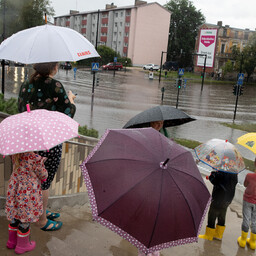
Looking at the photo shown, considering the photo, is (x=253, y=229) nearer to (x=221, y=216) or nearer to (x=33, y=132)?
(x=221, y=216)

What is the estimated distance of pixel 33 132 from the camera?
2.69m

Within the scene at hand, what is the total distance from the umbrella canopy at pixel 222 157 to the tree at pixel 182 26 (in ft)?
232

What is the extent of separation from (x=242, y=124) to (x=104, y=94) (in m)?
13.1

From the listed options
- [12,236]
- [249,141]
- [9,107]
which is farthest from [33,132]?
[249,141]

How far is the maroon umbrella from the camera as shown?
7.73 feet

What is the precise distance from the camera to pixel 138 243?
7.80 feet

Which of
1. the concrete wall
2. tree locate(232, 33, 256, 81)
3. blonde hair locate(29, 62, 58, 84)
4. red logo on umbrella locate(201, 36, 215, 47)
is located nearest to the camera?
blonde hair locate(29, 62, 58, 84)

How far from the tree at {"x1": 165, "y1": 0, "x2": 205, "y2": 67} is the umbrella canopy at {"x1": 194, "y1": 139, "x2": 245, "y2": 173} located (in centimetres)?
7075

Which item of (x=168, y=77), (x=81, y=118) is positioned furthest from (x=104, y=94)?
(x=168, y=77)

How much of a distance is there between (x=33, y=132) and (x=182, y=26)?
79.2 m

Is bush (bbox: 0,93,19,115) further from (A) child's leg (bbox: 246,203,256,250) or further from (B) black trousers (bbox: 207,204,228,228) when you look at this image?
(A) child's leg (bbox: 246,203,256,250)

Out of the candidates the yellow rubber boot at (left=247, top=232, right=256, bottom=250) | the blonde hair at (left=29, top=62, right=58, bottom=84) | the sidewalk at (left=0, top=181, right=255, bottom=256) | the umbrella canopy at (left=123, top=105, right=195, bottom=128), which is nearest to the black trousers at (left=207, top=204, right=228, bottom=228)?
the sidewalk at (left=0, top=181, right=255, bottom=256)

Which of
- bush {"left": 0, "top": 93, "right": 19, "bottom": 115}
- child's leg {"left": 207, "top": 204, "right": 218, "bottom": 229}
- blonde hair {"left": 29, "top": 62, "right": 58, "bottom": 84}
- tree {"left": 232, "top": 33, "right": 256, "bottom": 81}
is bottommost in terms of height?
child's leg {"left": 207, "top": 204, "right": 218, "bottom": 229}

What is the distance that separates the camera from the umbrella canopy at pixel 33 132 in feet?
8.55
